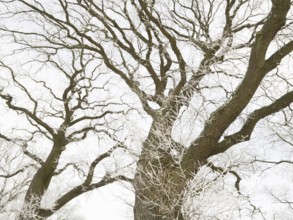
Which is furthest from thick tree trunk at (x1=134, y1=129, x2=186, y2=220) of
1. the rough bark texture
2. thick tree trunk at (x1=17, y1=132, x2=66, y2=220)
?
thick tree trunk at (x1=17, y1=132, x2=66, y2=220)

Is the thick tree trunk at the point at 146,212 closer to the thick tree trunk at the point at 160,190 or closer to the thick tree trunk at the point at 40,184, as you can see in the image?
the thick tree trunk at the point at 160,190

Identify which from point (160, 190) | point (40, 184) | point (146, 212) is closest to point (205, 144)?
point (160, 190)

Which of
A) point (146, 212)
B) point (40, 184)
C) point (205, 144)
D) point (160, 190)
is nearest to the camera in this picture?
point (160, 190)

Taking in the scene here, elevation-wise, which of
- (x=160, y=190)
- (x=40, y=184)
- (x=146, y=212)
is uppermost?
(x=40, y=184)

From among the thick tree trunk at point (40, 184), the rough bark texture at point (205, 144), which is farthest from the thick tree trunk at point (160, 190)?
the thick tree trunk at point (40, 184)

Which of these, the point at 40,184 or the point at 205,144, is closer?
the point at 205,144

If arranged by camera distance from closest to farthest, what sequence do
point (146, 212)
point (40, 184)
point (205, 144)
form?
point (146, 212)
point (205, 144)
point (40, 184)

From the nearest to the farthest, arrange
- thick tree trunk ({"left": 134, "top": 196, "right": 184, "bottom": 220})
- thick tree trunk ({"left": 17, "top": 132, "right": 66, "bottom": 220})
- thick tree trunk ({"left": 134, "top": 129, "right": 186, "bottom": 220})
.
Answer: thick tree trunk ({"left": 134, "top": 129, "right": 186, "bottom": 220}), thick tree trunk ({"left": 134, "top": 196, "right": 184, "bottom": 220}), thick tree trunk ({"left": 17, "top": 132, "right": 66, "bottom": 220})

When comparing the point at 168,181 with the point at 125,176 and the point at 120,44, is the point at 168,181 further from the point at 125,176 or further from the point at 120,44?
the point at 120,44

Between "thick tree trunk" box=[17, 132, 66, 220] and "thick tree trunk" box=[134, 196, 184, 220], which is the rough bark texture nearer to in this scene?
"thick tree trunk" box=[134, 196, 184, 220]

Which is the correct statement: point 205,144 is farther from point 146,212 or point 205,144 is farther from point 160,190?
point 146,212

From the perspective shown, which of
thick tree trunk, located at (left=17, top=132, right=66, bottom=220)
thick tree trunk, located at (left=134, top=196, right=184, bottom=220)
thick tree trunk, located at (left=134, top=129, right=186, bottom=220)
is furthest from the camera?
thick tree trunk, located at (left=17, top=132, right=66, bottom=220)

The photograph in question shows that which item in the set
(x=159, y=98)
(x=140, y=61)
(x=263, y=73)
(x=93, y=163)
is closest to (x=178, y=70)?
(x=159, y=98)

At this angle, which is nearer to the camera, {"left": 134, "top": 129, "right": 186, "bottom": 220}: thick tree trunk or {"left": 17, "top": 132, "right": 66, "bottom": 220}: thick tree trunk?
{"left": 134, "top": 129, "right": 186, "bottom": 220}: thick tree trunk
